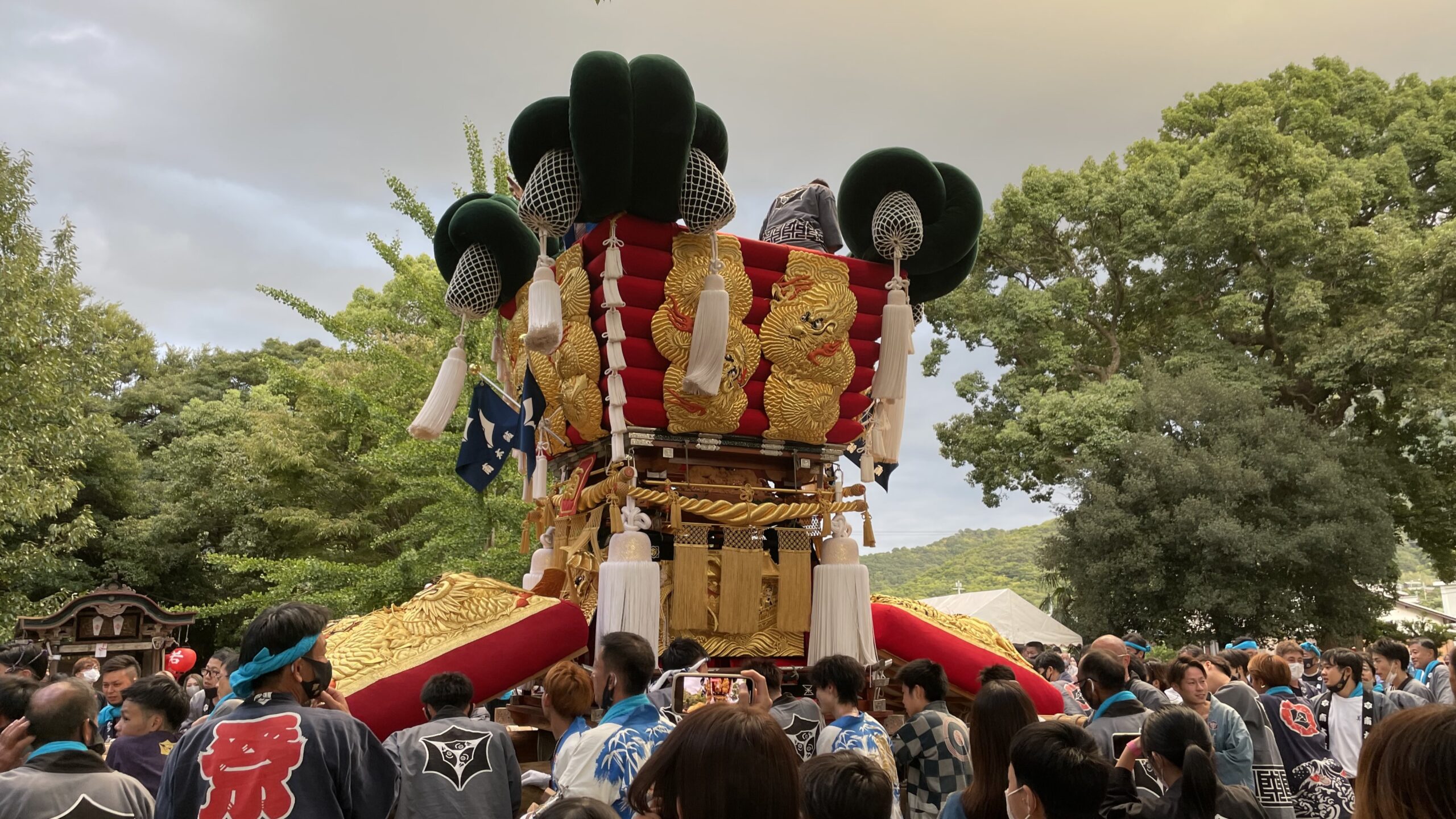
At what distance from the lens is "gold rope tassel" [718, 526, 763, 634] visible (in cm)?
639

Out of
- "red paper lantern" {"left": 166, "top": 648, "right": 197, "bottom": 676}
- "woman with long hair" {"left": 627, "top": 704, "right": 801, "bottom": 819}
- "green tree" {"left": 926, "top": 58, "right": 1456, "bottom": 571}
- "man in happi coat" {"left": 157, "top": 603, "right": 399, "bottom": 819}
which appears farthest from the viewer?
"green tree" {"left": 926, "top": 58, "right": 1456, "bottom": 571}

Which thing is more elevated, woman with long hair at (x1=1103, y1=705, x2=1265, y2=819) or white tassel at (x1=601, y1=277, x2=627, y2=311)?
white tassel at (x1=601, y1=277, x2=627, y2=311)

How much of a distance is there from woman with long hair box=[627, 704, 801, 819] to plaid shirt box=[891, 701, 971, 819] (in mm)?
2131

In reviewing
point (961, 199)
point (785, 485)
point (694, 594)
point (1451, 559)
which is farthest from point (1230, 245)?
point (694, 594)

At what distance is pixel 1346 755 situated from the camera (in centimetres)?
627

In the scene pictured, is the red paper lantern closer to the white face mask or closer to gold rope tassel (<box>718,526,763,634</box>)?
gold rope tassel (<box>718,526,763,634</box>)

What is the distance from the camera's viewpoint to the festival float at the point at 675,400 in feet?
19.4

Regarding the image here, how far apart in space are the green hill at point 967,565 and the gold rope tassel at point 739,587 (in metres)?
23.9

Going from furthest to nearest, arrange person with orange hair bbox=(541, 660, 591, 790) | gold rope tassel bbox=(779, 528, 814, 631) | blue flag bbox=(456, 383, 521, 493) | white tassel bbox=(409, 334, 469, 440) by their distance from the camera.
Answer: blue flag bbox=(456, 383, 521, 493), white tassel bbox=(409, 334, 469, 440), gold rope tassel bbox=(779, 528, 814, 631), person with orange hair bbox=(541, 660, 591, 790)

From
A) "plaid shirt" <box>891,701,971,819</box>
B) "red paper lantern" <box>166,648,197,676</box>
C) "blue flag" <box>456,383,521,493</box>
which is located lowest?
"red paper lantern" <box>166,648,197,676</box>

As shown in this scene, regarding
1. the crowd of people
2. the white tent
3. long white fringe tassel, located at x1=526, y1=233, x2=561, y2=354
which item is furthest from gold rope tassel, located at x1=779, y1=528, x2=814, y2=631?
the white tent

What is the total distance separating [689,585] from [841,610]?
103cm

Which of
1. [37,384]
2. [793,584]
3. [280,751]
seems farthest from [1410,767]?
[37,384]

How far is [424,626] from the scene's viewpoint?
6.02m
